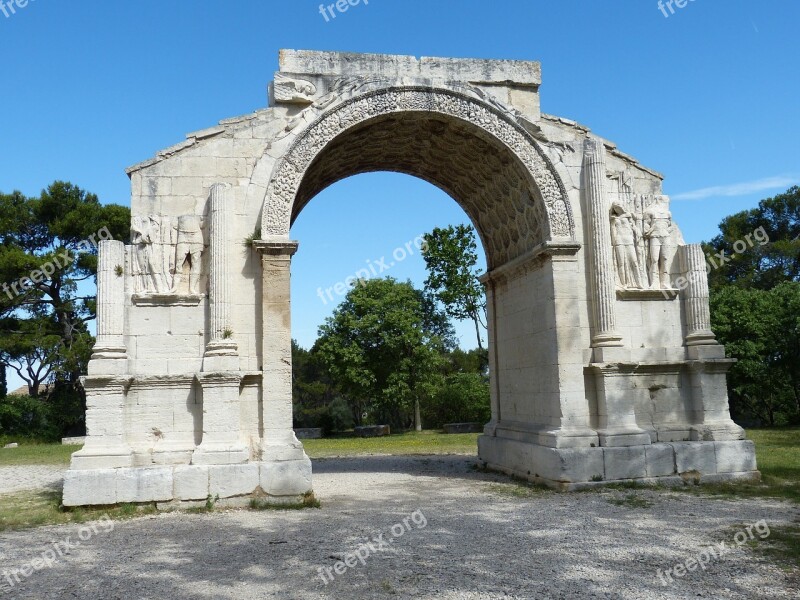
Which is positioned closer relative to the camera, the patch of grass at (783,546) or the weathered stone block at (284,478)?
the patch of grass at (783,546)

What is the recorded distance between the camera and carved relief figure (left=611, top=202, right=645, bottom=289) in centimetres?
1121

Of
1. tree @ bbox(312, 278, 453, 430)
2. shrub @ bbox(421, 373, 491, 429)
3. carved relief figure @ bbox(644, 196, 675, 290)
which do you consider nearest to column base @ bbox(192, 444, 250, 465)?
carved relief figure @ bbox(644, 196, 675, 290)

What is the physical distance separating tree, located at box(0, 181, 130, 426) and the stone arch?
62.7ft

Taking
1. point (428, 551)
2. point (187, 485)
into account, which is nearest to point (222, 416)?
point (187, 485)

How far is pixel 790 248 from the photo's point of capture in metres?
35.4

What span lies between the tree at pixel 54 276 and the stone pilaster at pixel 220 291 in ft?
65.0

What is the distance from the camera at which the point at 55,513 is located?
919 cm

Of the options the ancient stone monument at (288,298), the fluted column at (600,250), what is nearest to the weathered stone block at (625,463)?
the ancient stone monument at (288,298)

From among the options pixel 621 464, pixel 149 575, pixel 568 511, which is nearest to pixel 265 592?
pixel 149 575

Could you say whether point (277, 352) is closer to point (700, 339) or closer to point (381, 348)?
point (700, 339)

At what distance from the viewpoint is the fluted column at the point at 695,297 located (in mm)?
11195

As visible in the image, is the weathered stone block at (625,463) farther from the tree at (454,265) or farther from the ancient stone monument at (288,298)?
the tree at (454,265)

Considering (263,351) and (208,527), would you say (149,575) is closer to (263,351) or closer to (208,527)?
(208,527)

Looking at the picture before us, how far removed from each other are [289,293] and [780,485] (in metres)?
7.94
